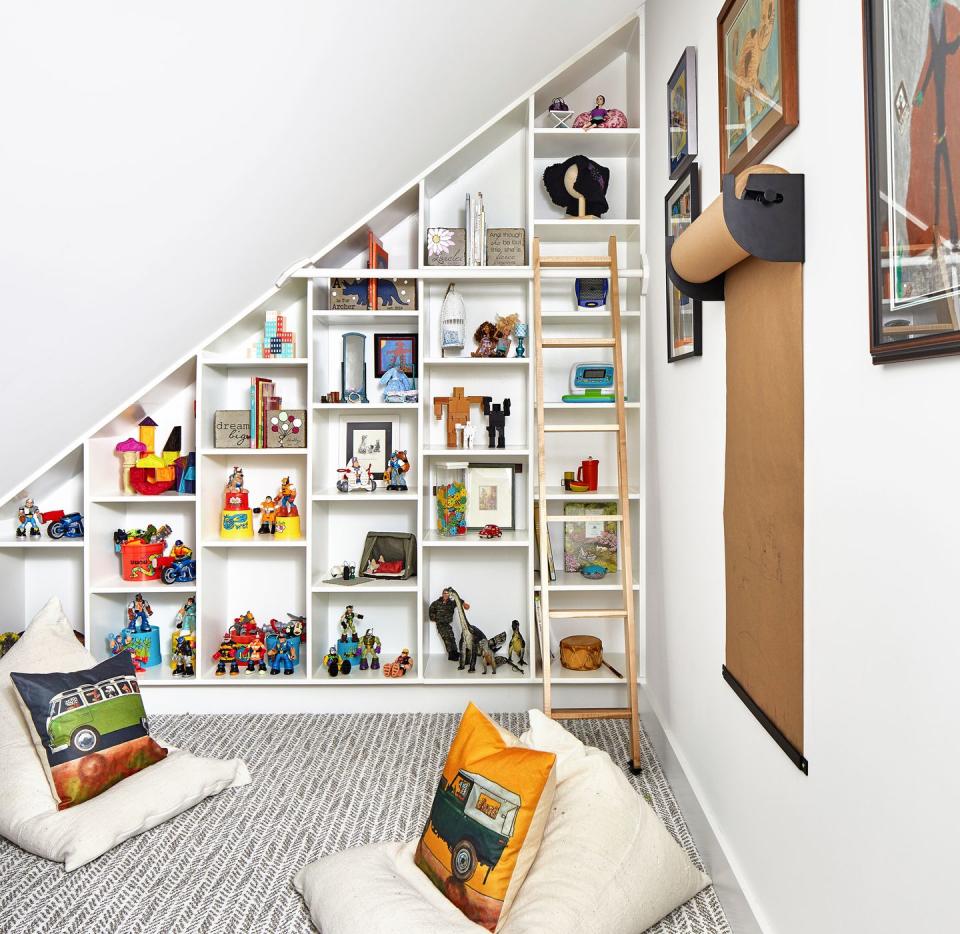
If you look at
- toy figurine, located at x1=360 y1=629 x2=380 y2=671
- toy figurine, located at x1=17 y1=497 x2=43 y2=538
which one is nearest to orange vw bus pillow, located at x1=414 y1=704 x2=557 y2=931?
toy figurine, located at x1=360 y1=629 x2=380 y2=671

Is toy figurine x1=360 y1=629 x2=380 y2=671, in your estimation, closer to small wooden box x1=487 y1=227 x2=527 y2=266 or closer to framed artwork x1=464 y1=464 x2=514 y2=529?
framed artwork x1=464 y1=464 x2=514 y2=529

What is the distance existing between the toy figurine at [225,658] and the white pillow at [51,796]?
659 millimetres

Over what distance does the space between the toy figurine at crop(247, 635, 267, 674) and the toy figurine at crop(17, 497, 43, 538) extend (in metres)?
0.98

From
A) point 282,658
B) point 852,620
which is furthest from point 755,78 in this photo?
point 282,658

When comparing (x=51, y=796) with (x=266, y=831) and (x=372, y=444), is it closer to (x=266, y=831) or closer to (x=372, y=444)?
(x=266, y=831)

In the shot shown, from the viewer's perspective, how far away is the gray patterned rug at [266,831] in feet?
6.16

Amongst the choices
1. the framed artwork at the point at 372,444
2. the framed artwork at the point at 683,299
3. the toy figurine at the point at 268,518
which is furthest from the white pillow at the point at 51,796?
the framed artwork at the point at 683,299

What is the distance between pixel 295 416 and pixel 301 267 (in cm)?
59

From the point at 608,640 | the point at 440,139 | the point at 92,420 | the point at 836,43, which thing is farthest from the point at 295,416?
the point at 836,43

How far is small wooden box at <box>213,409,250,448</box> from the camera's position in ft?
10.5

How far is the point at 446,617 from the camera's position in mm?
3285

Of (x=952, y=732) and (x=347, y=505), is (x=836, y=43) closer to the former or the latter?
(x=952, y=732)

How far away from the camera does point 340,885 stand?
5.98 ft

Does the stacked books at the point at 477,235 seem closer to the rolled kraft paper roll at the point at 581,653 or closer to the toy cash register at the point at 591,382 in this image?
the toy cash register at the point at 591,382
